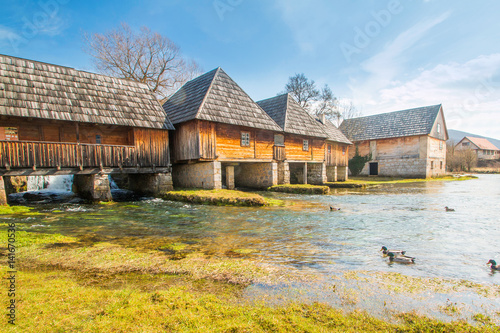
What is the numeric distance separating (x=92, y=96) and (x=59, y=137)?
2.54 m

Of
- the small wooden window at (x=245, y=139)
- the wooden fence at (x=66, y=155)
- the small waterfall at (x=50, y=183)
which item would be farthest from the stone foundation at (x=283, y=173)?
the small waterfall at (x=50, y=183)

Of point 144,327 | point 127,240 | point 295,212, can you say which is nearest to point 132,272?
point 144,327

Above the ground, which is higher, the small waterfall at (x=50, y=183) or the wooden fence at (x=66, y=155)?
the wooden fence at (x=66, y=155)

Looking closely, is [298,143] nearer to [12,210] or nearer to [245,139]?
[245,139]

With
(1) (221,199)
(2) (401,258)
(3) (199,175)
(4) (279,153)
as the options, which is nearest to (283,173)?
(4) (279,153)

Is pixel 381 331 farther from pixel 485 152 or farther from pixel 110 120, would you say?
pixel 485 152

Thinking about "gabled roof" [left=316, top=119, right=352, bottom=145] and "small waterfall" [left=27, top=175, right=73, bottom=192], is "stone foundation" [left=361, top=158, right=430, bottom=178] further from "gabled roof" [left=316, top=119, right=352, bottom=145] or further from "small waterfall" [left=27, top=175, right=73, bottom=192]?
"small waterfall" [left=27, top=175, right=73, bottom=192]

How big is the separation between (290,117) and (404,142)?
63.4 ft

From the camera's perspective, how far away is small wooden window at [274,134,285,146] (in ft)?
64.4

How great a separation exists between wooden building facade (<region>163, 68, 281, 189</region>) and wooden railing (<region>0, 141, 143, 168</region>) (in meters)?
3.36

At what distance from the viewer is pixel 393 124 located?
34375 mm

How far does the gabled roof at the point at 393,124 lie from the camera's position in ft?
105

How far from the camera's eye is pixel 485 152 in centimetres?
6062

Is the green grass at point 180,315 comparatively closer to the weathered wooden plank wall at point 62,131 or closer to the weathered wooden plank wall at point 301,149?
the weathered wooden plank wall at point 62,131
